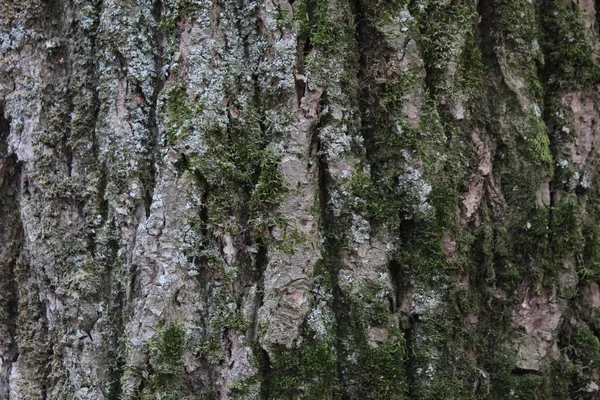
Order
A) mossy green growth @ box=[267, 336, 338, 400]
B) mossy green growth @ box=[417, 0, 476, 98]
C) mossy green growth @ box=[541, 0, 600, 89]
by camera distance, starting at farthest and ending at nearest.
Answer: mossy green growth @ box=[541, 0, 600, 89], mossy green growth @ box=[417, 0, 476, 98], mossy green growth @ box=[267, 336, 338, 400]

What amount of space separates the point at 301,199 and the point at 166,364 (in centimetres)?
59

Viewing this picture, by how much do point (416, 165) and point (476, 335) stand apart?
54cm

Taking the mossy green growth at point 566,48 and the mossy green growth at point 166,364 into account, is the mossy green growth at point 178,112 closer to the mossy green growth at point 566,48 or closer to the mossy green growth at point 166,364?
the mossy green growth at point 166,364

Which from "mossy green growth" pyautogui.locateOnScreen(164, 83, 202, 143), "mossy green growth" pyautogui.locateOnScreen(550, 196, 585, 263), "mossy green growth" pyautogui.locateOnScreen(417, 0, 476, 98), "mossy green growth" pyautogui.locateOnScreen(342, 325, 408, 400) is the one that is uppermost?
"mossy green growth" pyautogui.locateOnScreen(417, 0, 476, 98)

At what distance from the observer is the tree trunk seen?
56.1 inches

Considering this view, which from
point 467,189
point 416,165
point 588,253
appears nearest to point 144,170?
point 416,165

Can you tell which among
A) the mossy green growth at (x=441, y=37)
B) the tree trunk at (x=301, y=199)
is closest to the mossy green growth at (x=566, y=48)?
the tree trunk at (x=301, y=199)

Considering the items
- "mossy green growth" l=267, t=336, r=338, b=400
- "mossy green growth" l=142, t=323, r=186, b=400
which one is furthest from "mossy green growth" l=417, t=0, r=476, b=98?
"mossy green growth" l=142, t=323, r=186, b=400

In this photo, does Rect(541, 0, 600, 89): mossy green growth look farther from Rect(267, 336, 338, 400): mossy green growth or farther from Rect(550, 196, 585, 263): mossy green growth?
Rect(267, 336, 338, 400): mossy green growth

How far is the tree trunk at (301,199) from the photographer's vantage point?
143 cm

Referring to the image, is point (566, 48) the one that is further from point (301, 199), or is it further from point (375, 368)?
point (375, 368)

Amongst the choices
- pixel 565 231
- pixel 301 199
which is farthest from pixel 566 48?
pixel 301 199

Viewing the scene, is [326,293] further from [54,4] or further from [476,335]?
[54,4]

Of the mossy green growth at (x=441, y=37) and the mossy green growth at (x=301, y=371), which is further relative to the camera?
the mossy green growth at (x=441, y=37)
